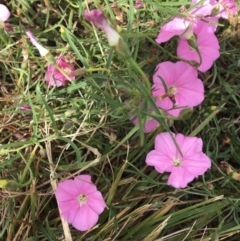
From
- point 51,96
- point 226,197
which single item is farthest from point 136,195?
point 51,96

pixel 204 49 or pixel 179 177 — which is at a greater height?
pixel 204 49

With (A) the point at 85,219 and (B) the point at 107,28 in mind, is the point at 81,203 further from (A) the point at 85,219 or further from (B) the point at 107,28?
(B) the point at 107,28

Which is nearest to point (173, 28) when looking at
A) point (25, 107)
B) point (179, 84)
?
point (179, 84)

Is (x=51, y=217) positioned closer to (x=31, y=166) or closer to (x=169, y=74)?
(x=31, y=166)

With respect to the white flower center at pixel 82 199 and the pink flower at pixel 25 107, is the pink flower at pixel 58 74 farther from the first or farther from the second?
the white flower center at pixel 82 199

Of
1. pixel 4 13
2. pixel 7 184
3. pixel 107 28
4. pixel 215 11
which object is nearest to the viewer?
pixel 107 28

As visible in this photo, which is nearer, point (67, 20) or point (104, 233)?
point (104, 233)

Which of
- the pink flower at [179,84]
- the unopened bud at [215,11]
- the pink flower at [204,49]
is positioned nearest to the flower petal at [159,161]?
the pink flower at [179,84]
